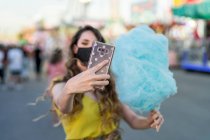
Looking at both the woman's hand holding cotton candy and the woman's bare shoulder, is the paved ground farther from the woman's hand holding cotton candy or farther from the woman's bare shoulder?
the woman's hand holding cotton candy

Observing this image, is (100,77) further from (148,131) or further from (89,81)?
(148,131)

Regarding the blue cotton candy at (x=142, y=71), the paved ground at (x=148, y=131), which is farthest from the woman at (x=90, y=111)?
the paved ground at (x=148, y=131)

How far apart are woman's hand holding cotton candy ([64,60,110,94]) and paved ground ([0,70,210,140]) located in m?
4.86

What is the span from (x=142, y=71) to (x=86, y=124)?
56cm

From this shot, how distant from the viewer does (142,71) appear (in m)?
2.58

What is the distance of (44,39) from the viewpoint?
3181 centimetres

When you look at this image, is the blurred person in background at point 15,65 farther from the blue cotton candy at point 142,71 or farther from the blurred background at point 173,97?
the blue cotton candy at point 142,71

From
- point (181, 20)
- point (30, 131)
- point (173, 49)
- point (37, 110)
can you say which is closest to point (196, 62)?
point (173, 49)

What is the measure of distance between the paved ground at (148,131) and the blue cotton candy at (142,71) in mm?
4546

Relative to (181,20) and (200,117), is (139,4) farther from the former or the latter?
(200,117)

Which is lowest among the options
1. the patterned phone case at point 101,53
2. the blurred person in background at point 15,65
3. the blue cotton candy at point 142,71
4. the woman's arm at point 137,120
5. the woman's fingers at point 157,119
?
the blurred person in background at point 15,65

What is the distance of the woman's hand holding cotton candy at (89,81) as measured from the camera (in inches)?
91.1

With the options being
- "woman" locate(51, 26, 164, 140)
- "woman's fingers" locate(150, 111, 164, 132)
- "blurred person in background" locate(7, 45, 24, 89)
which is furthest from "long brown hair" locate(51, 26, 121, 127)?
"blurred person in background" locate(7, 45, 24, 89)

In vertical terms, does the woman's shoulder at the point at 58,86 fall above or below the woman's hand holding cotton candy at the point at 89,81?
below
